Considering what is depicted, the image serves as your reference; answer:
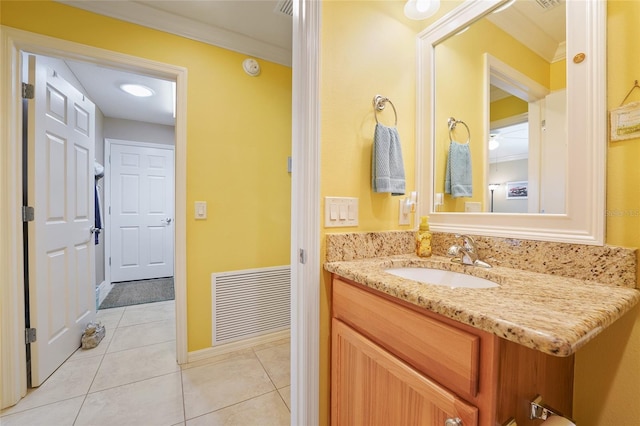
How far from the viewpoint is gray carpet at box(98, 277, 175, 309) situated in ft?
9.74

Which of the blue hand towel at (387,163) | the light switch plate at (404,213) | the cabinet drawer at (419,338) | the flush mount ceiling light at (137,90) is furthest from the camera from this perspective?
the flush mount ceiling light at (137,90)

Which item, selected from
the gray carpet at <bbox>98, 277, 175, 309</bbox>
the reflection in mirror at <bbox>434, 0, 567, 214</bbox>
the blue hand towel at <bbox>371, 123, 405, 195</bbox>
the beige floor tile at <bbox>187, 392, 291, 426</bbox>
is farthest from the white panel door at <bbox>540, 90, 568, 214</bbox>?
the gray carpet at <bbox>98, 277, 175, 309</bbox>

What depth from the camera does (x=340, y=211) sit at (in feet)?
3.45

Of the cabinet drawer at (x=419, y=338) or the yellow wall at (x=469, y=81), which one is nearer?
the cabinet drawer at (x=419, y=338)

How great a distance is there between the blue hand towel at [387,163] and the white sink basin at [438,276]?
0.33m

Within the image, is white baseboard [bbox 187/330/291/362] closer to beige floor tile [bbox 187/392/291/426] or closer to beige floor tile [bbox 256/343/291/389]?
beige floor tile [bbox 256/343/291/389]

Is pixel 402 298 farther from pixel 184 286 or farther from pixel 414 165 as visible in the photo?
pixel 184 286

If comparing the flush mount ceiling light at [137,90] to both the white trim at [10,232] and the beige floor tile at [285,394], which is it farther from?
the beige floor tile at [285,394]

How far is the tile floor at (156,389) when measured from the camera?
52.6 inches

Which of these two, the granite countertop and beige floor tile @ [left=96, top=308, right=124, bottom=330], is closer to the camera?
the granite countertop

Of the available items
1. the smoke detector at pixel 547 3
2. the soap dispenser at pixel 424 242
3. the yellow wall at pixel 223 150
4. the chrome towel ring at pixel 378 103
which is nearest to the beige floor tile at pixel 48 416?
the yellow wall at pixel 223 150

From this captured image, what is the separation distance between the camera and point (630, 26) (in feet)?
2.41

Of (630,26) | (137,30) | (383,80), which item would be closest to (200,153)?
(137,30)

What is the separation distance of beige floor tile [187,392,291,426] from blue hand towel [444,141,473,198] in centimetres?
143
